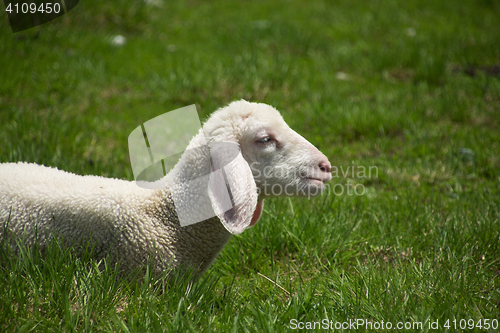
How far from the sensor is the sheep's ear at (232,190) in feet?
6.42

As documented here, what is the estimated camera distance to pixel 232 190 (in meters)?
1.96

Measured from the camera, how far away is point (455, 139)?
4.35 meters

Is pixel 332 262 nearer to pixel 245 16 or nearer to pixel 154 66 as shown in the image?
pixel 154 66

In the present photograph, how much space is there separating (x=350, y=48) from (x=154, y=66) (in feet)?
9.39

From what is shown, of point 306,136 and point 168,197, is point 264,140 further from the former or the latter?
point 306,136

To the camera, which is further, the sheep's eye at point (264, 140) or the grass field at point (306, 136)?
the sheep's eye at point (264, 140)

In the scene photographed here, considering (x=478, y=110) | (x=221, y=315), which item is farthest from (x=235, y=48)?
(x=221, y=315)

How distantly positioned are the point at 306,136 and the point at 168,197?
2.48 meters

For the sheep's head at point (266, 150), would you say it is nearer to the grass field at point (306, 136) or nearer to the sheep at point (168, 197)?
the sheep at point (168, 197)

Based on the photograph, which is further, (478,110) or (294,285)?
(478,110)
